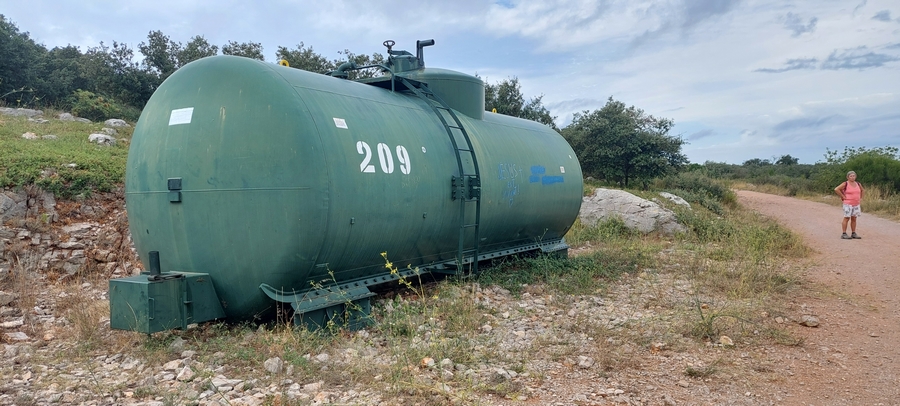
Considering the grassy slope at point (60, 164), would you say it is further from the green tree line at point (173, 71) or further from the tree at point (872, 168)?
the tree at point (872, 168)

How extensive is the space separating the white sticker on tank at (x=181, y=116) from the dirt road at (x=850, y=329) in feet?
18.3

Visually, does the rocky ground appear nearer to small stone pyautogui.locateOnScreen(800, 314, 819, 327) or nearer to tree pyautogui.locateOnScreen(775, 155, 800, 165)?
small stone pyautogui.locateOnScreen(800, 314, 819, 327)

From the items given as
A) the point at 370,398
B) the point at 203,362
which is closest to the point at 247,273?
the point at 203,362

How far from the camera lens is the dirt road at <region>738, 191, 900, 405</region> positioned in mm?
4730

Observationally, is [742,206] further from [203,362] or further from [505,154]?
[203,362]

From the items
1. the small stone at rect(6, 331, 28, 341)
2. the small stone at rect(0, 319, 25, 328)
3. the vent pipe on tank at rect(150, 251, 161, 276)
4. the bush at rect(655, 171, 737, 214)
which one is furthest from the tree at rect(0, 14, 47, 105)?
the bush at rect(655, 171, 737, 214)

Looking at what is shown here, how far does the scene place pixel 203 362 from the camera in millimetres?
5031

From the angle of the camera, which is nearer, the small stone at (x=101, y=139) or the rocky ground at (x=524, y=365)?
the rocky ground at (x=524, y=365)

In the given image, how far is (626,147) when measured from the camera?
78.5 ft

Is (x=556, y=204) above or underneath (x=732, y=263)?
above

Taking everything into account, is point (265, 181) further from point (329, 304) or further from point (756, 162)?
point (756, 162)

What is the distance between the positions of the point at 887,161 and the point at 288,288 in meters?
28.2

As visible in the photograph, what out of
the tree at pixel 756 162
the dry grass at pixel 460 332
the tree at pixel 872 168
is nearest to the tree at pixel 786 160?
the tree at pixel 756 162

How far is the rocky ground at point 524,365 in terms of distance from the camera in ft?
14.3
